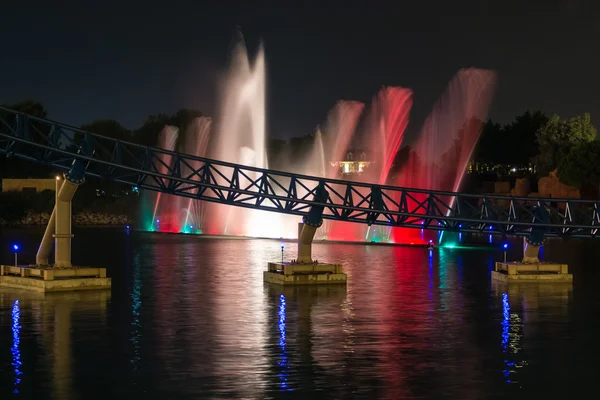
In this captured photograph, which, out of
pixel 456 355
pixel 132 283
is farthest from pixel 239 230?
pixel 456 355

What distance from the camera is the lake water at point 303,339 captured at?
87.5 ft

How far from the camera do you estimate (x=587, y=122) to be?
16900 centimetres

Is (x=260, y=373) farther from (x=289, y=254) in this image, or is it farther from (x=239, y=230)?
(x=239, y=230)

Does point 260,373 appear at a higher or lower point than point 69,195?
lower

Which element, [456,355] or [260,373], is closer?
[260,373]

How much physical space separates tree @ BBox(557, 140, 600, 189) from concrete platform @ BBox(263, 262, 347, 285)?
87635 mm

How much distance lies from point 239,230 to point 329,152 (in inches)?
542

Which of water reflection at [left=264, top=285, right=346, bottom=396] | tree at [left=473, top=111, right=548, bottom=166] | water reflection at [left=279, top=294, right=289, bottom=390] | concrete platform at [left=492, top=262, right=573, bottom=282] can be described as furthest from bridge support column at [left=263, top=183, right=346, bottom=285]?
tree at [left=473, top=111, right=548, bottom=166]

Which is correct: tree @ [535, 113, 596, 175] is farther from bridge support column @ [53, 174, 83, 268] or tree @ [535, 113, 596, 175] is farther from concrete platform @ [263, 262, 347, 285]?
bridge support column @ [53, 174, 83, 268]

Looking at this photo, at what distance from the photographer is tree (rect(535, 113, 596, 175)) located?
525 ft

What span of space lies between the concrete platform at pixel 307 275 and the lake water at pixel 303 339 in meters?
0.91

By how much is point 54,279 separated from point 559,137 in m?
129

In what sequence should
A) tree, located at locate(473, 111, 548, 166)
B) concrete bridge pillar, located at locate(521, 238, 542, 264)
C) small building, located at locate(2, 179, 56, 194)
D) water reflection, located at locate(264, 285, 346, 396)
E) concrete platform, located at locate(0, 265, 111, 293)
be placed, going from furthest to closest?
tree, located at locate(473, 111, 548, 166), small building, located at locate(2, 179, 56, 194), concrete bridge pillar, located at locate(521, 238, 542, 264), concrete platform, located at locate(0, 265, 111, 293), water reflection, located at locate(264, 285, 346, 396)

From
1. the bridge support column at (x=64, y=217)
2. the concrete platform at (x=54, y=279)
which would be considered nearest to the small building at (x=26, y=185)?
the concrete platform at (x=54, y=279)
